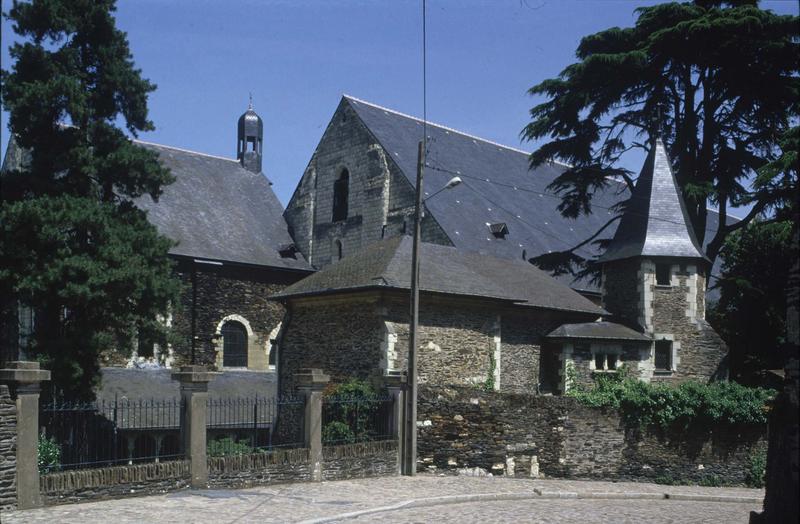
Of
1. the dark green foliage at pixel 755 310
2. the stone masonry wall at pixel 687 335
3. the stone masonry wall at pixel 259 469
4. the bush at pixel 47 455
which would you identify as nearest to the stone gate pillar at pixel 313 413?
the stone masonry wall at pixel 259 469

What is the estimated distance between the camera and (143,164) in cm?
2214

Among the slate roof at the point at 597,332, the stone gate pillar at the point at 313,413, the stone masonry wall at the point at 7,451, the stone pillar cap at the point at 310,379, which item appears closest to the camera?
the stone masonry wall at the point at 7,451

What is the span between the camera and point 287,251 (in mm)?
33281

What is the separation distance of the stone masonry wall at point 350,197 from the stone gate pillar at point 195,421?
1569cm

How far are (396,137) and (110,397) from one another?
50.0 ft

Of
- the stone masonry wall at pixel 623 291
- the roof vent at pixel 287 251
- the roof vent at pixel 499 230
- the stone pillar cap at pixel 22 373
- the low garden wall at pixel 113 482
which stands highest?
the roof vent at pixel 499 230

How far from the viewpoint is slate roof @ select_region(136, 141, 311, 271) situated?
30.4 metres

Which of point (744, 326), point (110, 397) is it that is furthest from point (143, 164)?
point (744, 326)

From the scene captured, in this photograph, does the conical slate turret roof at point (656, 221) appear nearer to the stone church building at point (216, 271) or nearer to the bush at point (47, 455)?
the stone church building at point (216, 271)

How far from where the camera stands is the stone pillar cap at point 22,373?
37.8 feet

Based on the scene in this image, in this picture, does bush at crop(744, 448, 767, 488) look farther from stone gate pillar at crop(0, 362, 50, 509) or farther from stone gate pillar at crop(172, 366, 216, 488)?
stone gate pillar at crop(0, 362, 50, 509)

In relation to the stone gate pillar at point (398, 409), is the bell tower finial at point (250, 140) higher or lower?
higher

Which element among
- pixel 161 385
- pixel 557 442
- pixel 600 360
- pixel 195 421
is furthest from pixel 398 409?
pixel 161 385

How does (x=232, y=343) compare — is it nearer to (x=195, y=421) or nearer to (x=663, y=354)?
(x=663, y=354)
